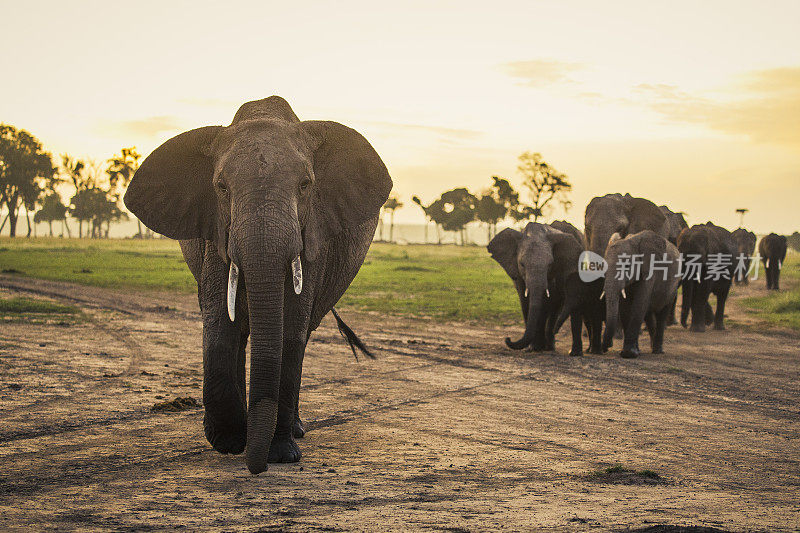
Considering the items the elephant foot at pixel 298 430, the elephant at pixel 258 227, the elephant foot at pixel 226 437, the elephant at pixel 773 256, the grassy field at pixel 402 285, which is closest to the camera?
the elephant at pixel 258 227

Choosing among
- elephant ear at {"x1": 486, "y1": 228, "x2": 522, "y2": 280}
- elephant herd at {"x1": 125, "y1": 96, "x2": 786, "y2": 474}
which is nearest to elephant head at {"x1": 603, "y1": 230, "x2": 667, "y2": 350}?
elephant ear at {"x1": 486, "y1": 228, "x2": 522, "y2": 280}

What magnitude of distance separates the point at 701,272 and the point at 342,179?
17032 millimetres

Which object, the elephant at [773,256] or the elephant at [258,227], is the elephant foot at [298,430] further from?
the elephant at [773,256]

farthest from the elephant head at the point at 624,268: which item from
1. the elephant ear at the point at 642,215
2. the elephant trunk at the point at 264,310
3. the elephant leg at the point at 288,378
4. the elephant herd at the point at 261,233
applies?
the elephant trunk at the point at 264,310

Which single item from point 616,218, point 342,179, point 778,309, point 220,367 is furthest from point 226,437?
point 778,309

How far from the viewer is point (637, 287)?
52.9 ft

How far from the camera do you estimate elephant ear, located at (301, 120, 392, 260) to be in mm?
7285

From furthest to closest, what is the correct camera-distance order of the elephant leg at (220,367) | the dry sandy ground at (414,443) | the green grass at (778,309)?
the green grass at (778,309) → the elephant leg at (220,367) → the dry sandy ground at (414,443)

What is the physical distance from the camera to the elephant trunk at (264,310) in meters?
6.29

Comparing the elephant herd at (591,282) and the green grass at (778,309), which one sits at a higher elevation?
the elephant herd at (591,282)

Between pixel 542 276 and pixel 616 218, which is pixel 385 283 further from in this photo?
pixel 542 276

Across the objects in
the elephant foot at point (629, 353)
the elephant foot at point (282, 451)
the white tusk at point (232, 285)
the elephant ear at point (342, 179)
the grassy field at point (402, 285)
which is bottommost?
the elephant foot at point (629, 353)

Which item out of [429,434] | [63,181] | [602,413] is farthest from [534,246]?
[63,181]

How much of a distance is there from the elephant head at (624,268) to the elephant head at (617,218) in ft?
6.57
